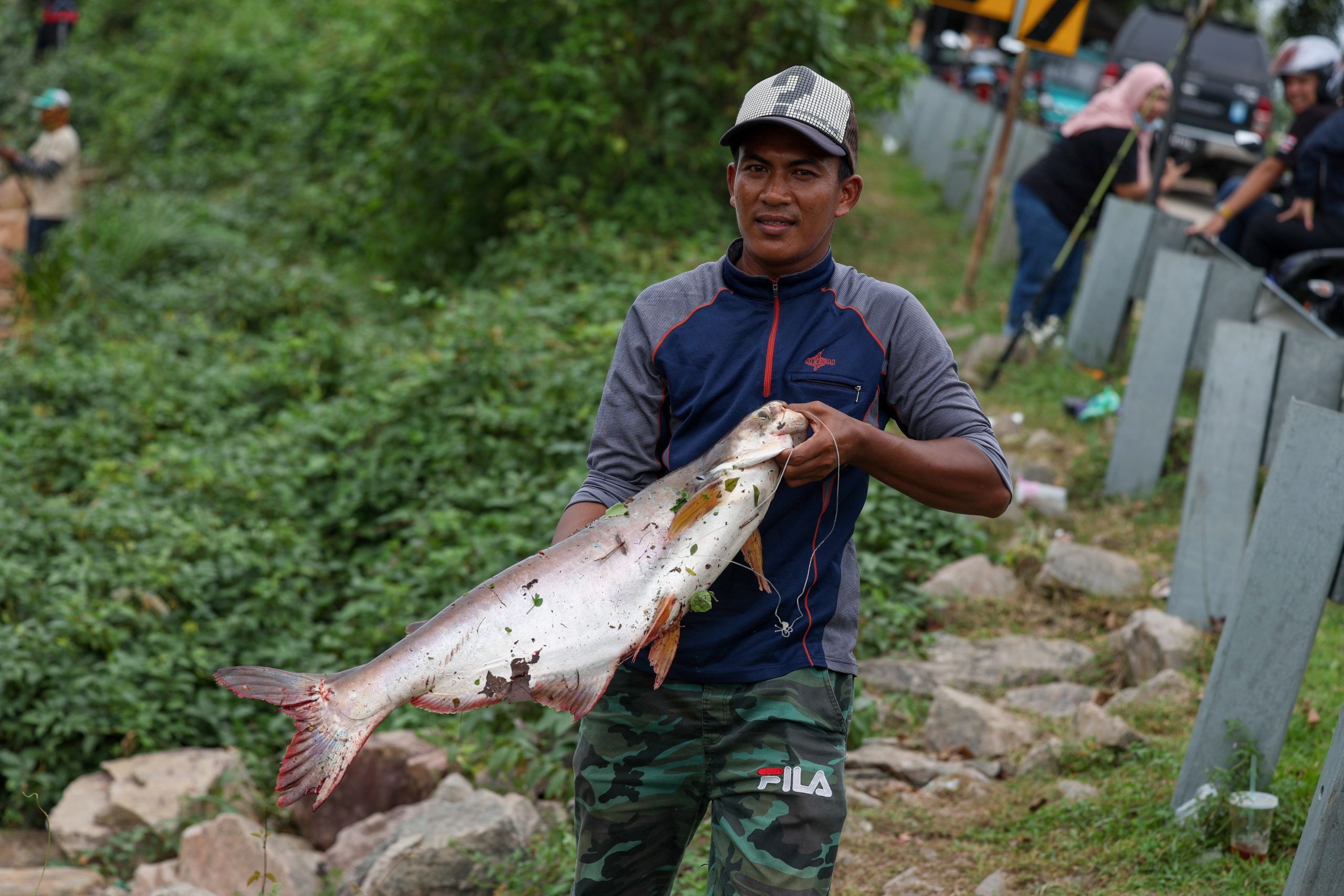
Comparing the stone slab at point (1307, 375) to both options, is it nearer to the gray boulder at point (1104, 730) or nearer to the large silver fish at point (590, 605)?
the gray boulder at point (1104, 730)

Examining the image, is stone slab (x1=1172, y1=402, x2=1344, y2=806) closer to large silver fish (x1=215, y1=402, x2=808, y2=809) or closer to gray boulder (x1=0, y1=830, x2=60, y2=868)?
large silver fish (x1=215, y1=402, x2=808, y2=809)

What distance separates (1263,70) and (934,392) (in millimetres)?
18395

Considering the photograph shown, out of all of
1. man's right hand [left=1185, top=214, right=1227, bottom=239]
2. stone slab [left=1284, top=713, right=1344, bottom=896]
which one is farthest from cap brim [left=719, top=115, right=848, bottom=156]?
man's right hand [left=1185, top=214, right=1227, bottom=239]

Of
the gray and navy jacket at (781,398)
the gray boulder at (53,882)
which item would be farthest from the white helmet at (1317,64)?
the gray boulder at (53,882)

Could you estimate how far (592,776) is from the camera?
2.57 m

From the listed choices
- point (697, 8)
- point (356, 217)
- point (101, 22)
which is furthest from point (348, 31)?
point (101, 22)

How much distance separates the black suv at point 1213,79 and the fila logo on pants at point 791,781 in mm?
15428

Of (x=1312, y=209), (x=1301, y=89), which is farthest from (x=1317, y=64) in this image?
(x=1312, y=209)

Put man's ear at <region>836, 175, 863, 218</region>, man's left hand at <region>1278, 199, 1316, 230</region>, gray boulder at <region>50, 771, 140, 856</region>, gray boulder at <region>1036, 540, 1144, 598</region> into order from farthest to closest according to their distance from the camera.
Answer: man's left hand at <region>1278, 199, 1316, 230</region> → gray boulder at <region>1036, 540, 1144, 598</region> → gray boulder at <region>50, 771, 140, 856</region> → man's ear at <region>836, 175, 863, 218</region>

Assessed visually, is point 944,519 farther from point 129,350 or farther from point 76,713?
point 129,350

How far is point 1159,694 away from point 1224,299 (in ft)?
9.03

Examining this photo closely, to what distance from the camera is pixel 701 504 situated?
7.73 ft

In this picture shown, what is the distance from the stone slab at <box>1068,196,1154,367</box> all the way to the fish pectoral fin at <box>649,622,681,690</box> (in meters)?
6.44

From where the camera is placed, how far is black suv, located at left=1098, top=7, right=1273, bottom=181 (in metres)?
16.6
